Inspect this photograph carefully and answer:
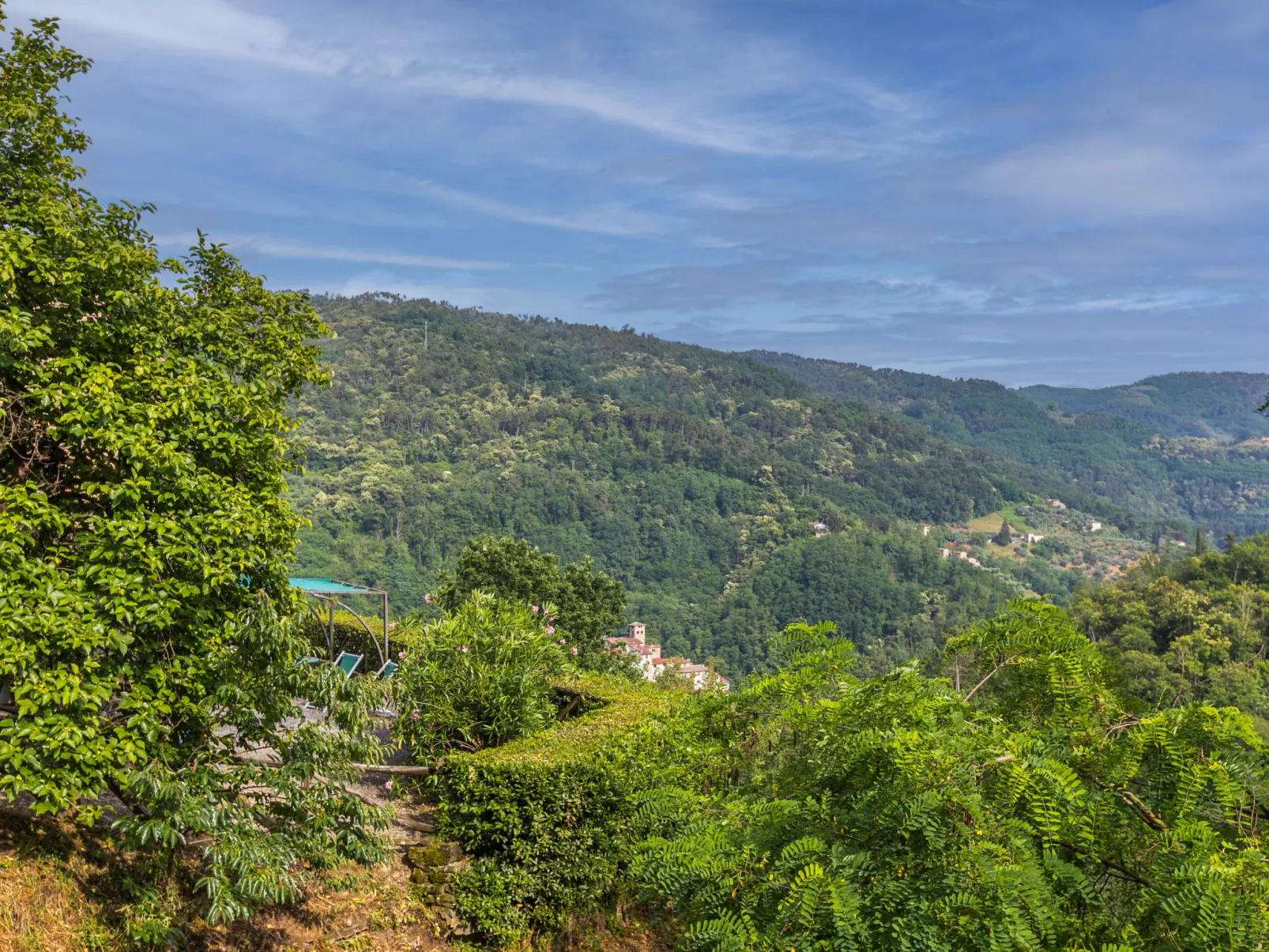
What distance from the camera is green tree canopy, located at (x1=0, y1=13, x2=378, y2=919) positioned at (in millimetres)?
Result: 3830

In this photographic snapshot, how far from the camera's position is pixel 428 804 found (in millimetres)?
6824

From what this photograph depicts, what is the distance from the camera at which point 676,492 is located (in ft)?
384

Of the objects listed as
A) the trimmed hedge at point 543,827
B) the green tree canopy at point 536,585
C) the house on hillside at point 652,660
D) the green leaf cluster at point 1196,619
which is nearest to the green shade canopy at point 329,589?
the trimmed hedge at point 543,827

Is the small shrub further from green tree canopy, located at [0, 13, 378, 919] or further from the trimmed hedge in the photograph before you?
green tree canopy, located at [0, 13, 378, 919]

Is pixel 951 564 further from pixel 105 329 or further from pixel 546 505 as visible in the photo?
pixel 105 329

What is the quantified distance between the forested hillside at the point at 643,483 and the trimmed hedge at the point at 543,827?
57503mm

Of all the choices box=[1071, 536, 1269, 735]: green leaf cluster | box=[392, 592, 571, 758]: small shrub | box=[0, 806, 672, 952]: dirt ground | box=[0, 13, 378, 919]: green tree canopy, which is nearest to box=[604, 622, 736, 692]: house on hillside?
box=[392, 592, 571, 758]: small shrub

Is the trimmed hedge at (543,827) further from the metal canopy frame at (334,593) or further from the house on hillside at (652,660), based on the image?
the house on hillside at (652,660)

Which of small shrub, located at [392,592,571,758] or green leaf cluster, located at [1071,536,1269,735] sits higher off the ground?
small shrub, located at [392,592,571,758]

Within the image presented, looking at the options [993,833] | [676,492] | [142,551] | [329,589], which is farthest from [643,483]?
[993,833]

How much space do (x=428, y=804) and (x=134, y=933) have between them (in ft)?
9.00

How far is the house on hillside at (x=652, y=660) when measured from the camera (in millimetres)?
22263

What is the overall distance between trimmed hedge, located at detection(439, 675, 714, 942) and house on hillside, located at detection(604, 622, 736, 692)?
13.6 m

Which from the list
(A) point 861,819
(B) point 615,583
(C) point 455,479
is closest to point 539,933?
(A) point 861,819
